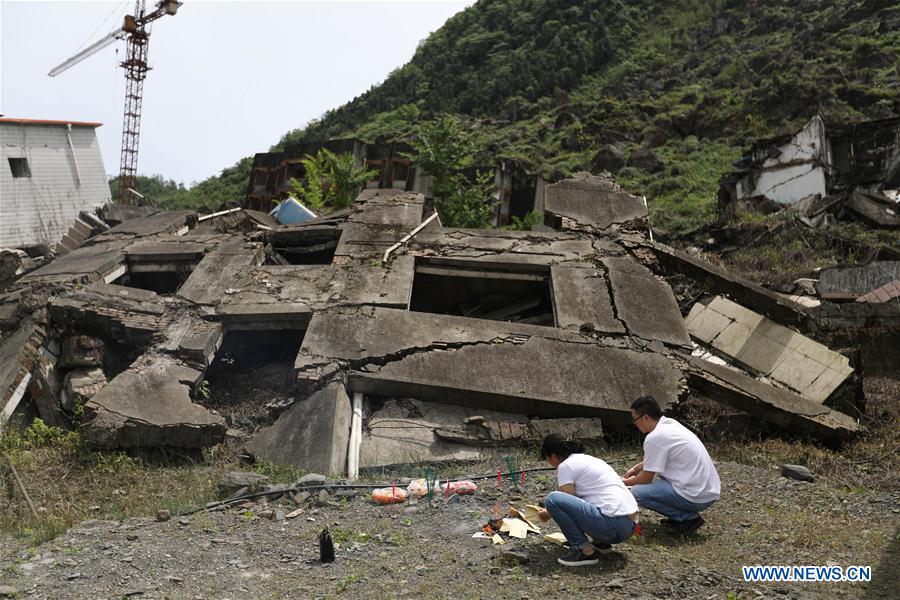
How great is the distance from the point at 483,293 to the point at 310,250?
267cm

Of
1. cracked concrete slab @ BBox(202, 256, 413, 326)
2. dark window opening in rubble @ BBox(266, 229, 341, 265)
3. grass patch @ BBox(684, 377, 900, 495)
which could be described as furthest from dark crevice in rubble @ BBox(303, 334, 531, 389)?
dark window opening in rubble @ BBox(266, 229, 341, 265)

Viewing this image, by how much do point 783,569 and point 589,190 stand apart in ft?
24.8

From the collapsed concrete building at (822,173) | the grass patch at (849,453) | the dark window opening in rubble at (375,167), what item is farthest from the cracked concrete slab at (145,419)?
the dark window opening in rubble at (375,167)

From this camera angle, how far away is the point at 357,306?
335 inches

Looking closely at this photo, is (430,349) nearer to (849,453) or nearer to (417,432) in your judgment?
(417,432)

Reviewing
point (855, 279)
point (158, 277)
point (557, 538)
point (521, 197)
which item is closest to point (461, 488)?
point (557, 538)

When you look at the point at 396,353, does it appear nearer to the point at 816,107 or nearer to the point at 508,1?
the point at 816,107

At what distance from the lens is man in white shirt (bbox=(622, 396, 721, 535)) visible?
15.9ft

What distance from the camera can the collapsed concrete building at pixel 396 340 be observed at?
23.3ft

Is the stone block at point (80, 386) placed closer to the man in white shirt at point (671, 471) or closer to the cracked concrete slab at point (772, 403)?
the man in white shirt at point (671, 471)

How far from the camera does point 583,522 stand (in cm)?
443

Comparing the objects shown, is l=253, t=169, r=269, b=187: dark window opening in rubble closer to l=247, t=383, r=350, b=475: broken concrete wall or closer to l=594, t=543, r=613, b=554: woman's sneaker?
l=247, t=383, r=350, b=475: broken concrete wall

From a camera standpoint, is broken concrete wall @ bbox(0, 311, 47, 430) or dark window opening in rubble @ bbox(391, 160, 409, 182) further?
dark window opening in rubble @ bbox(391, 160, 409, 182)

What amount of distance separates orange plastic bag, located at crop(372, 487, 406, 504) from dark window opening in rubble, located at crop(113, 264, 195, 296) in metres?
5.63
